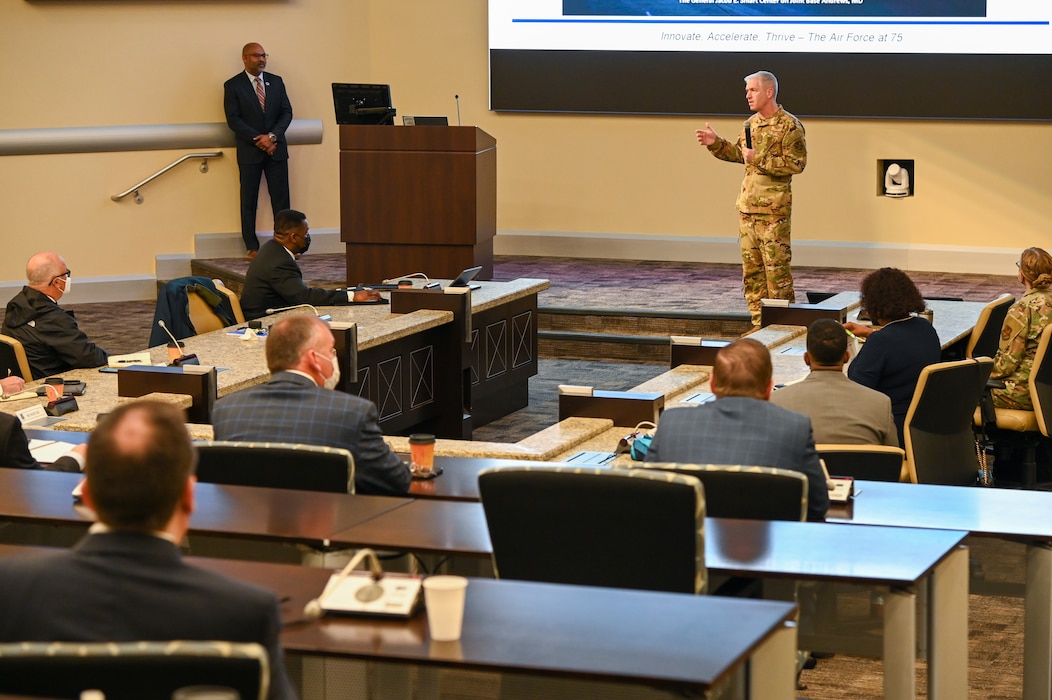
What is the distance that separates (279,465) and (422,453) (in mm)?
523

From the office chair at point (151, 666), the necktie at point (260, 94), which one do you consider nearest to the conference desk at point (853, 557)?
the office chair at point (151, 666)

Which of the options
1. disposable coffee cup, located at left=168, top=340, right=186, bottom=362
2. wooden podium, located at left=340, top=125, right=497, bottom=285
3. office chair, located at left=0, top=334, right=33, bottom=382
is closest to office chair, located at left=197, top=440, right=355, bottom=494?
disposable coffee cup, located at left=168, top=340, right=186, bottom=362

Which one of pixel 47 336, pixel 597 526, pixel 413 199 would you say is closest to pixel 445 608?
pixel 597 526

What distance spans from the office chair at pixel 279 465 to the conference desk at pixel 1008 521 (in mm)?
1266

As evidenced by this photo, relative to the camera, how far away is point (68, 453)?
4.43 metres

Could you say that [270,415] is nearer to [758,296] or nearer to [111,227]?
[758,296]

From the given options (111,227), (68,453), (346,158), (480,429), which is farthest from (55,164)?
(68,453)

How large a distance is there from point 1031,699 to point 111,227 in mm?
9417

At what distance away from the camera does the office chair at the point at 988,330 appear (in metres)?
7.25

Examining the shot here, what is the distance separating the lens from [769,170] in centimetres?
860

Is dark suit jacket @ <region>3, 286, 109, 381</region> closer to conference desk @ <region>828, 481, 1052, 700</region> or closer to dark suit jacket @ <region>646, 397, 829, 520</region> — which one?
dark suit jacket @ <region>646, 397, 829, 520</region>

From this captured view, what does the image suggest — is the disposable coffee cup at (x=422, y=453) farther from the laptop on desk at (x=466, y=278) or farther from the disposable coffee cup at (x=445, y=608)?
the laptop on desk at (x=466, y=278)

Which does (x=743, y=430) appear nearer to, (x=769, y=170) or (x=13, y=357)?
(x=13, y=357)

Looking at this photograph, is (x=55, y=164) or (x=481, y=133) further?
(x=55, y=164)
